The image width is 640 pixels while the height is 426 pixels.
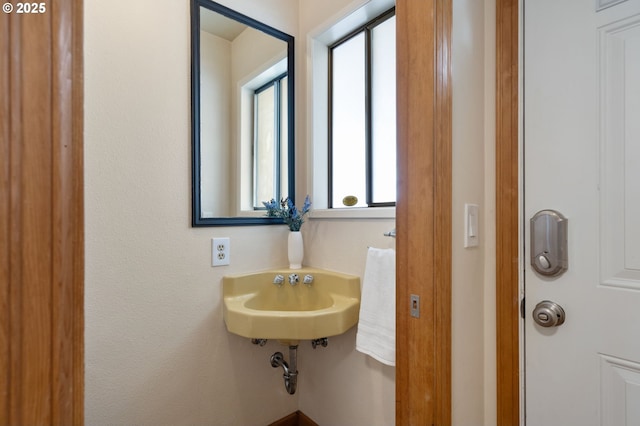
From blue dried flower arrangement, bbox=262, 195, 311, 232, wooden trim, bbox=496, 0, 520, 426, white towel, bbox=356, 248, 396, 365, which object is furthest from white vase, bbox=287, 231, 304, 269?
wooden trim, bbox=496, 0, 520, 426

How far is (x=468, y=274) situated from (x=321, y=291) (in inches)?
31.0

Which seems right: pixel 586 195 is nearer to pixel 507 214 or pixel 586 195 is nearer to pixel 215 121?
pixel 507 214

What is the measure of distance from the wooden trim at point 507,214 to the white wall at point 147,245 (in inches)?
44.6

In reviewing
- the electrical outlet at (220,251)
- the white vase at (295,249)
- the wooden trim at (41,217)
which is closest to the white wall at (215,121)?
the electrical outlet at (220,251)

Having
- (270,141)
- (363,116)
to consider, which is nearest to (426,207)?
(363,116)

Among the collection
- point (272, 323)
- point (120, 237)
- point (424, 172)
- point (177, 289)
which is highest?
point (424, 172)

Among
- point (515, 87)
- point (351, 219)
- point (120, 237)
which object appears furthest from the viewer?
point (351, 219)

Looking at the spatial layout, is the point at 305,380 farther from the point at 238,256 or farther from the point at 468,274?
the point at 468,274

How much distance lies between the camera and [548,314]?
847 mm

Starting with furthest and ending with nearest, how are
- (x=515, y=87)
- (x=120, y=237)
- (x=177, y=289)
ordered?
(x=177, y=289) < (x=120, y=237) < (x=515, y=87)

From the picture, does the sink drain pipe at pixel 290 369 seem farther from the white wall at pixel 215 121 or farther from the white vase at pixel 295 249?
the white wall at pixel 215 121

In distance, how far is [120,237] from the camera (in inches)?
47.1

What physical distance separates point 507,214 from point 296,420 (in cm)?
156

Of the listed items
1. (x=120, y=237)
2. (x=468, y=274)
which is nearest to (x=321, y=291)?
(x=468, y=274)
